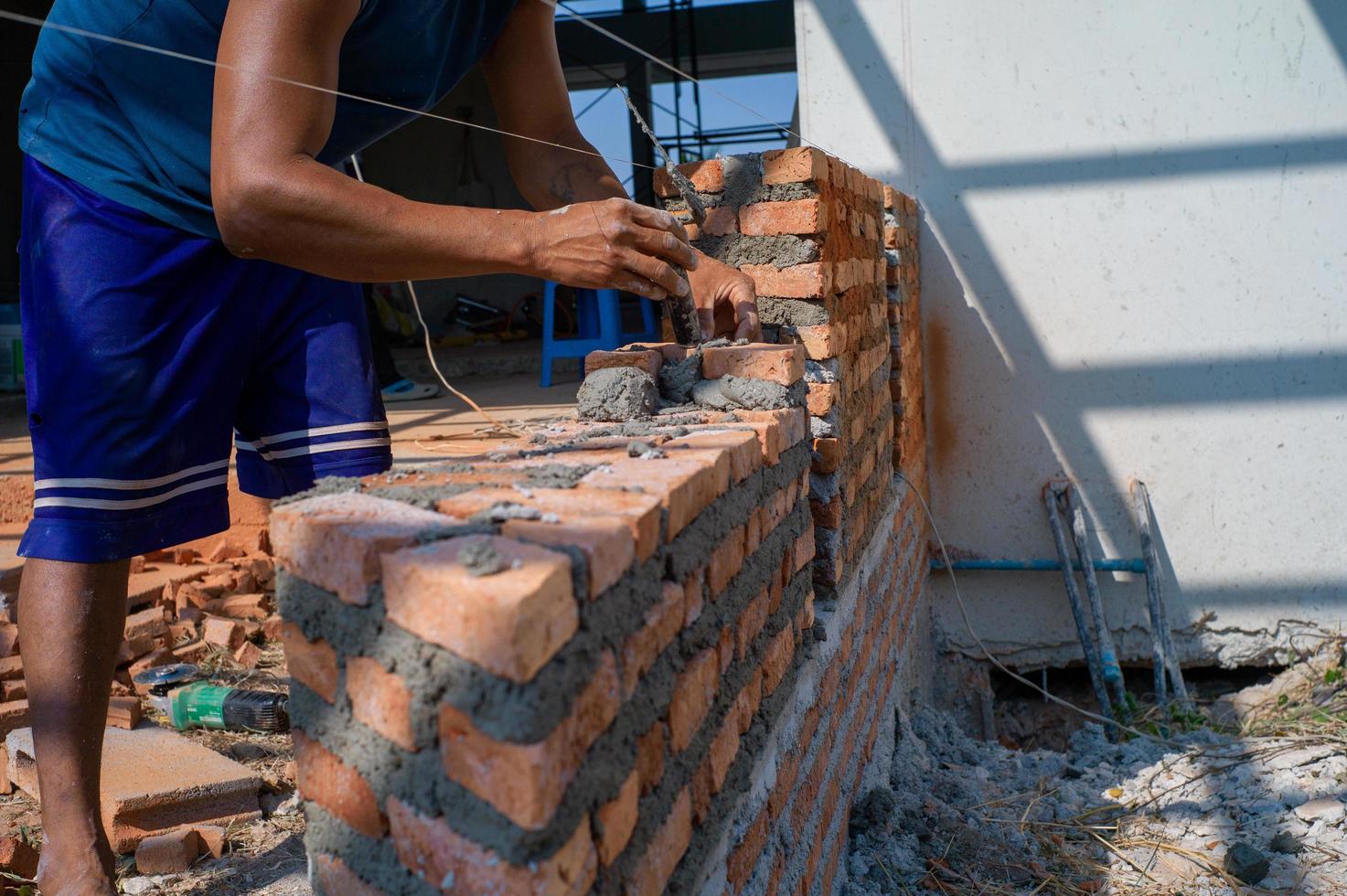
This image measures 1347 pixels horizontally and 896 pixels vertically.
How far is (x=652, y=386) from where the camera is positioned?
203 centimetres

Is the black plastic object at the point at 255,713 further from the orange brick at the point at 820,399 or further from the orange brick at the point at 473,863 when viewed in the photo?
the orange brick at the point at 473,863

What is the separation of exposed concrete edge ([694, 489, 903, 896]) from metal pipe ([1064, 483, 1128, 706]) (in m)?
1.71

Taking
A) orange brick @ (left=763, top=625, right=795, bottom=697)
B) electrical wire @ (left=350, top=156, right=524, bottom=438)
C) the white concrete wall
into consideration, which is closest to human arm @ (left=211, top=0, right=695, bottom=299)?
electrical wire @ (left=350, top=156, right=524, bottom=438)

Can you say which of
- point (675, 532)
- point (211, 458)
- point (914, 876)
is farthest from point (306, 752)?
point (914, 876)

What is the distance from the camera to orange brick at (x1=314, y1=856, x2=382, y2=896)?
1179mm

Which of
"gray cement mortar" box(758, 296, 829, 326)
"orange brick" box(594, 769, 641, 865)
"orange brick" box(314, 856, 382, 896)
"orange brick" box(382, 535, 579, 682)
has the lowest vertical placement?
"orange brick" box(314, 856, 382, 896)

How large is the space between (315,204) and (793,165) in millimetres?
1300

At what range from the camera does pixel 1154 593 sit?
175 inches

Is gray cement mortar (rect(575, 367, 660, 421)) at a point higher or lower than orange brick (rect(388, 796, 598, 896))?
higher

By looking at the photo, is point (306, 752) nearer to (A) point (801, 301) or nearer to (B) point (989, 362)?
(A) point (801, 301)

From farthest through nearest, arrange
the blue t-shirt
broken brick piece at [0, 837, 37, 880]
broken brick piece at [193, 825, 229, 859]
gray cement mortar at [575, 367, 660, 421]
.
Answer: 1. broken brick piece at [193, 825, 229, 859]
2. broken brick piece at [0, 837, 37, 880]
3. gray cement mortar at [575, 367, 660, 421]
4. the blue t-shirt

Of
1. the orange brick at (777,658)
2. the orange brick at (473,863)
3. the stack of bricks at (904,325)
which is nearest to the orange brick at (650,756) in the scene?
the orange brick at (473,863)

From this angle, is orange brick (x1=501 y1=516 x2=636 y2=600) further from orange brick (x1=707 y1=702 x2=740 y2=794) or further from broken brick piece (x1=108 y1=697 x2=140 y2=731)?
broken brick piece (x1=108 y1=697 x2=140 y2=731)

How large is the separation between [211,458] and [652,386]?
86 cm
